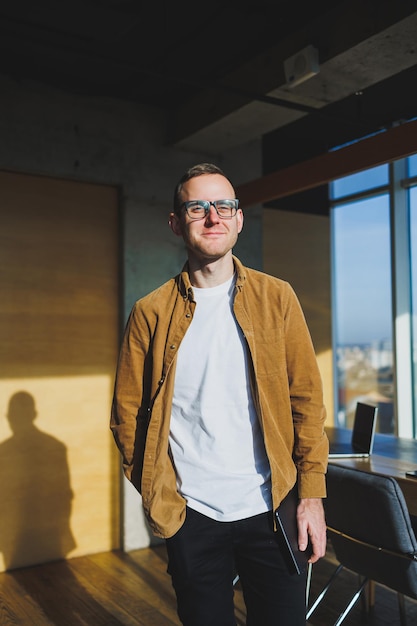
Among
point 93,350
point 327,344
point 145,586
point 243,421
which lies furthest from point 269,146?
point 243,421

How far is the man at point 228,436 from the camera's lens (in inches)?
67.1

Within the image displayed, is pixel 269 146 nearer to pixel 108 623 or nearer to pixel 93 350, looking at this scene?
pixel 93 350

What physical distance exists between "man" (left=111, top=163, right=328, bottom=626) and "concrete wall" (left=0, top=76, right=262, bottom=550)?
3.04 metres

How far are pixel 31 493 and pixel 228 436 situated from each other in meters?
3.17

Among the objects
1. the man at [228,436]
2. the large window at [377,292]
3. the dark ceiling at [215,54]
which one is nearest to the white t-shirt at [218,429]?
the man at [228,436]

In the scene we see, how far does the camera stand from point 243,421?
1734 mm

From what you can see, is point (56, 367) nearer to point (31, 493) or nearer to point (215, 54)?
point (31, 493)

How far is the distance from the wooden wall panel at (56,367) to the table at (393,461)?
5.82 feet

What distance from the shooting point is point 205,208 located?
174 centimetres

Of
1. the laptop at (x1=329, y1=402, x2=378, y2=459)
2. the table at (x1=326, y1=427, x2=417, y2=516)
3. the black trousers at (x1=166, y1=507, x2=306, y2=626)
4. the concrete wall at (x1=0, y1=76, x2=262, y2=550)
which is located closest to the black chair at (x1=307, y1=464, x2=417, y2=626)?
the table at (x1=326, y1=427, x2=417, y2=516)

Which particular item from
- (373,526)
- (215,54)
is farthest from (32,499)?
(215,54)

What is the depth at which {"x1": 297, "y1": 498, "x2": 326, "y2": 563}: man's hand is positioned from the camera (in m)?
1.70

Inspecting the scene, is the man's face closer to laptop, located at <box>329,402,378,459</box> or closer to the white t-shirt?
the white t-shirt

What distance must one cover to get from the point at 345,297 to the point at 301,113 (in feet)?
8.37
